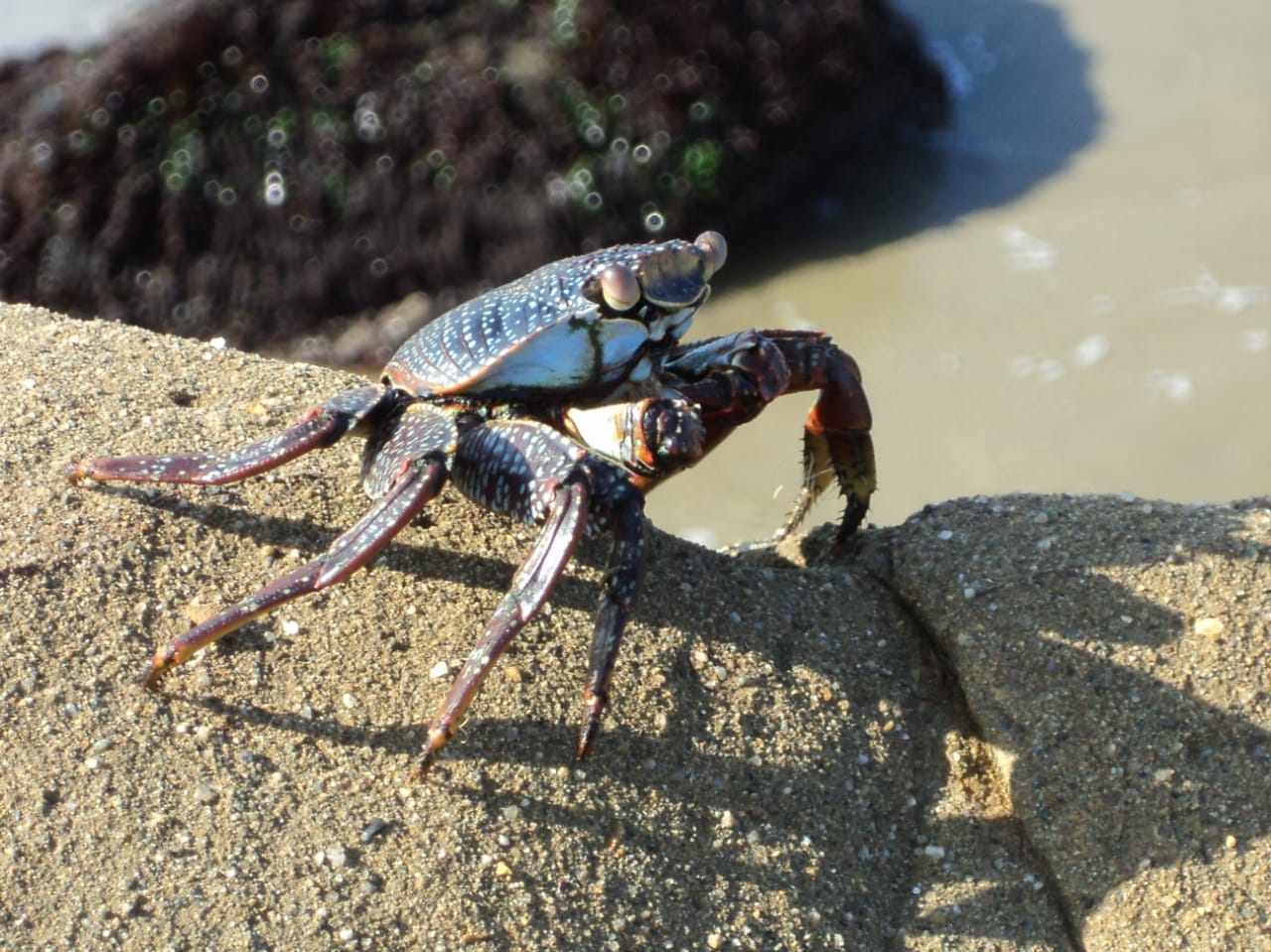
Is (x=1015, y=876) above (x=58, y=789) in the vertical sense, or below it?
below

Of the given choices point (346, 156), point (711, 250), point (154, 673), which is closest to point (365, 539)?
point (154, 673)

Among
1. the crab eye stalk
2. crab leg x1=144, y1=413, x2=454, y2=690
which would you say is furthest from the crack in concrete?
crab leg x1=144, y1=413, x2=454, y2=690

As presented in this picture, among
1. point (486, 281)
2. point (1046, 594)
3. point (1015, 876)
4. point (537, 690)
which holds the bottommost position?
point (486, 281)

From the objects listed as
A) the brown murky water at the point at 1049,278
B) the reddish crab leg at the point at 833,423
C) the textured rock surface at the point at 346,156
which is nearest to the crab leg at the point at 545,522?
the reddish crab leg at the point at 833,423

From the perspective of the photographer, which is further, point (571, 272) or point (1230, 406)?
point (1230, 406)

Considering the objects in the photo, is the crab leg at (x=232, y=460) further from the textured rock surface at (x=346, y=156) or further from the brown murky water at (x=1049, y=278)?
the textured rock surface at (x=346, y=156)

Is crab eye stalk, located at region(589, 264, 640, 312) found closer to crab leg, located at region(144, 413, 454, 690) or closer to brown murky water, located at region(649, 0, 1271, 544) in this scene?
crab leg, located at region(144, 413, 454, 690)

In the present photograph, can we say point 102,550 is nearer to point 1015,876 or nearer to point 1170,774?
point 1015,876

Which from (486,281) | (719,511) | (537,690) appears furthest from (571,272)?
(486,281)
